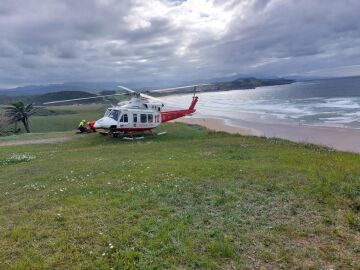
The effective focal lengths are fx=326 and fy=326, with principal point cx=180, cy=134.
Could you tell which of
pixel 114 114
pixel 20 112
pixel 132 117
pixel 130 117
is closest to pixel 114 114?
pixel 114 114

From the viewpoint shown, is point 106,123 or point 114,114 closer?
point 106,123

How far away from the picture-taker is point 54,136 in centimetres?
3203

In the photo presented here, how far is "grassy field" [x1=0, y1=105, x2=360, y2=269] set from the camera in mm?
6367

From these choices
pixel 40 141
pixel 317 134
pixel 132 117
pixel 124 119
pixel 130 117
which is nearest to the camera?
pixel 124 119

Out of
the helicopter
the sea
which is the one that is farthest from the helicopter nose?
the sea

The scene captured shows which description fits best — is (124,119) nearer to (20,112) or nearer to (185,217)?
(185,217)

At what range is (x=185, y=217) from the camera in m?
8.17

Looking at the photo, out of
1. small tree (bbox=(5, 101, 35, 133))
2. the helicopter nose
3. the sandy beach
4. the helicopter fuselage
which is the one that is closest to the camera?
the helicopter nose

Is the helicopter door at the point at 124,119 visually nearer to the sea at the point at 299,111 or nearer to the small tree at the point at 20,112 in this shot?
the sea at the point at 299,111

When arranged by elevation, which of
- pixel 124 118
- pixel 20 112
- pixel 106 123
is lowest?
pixel 20 112

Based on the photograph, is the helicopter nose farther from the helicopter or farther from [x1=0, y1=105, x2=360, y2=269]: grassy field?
[x1=0, y1=105, x2=360, y2=269]: grassy field

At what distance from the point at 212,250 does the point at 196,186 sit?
418 centimetres

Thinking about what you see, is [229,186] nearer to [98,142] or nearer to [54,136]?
[98,142]

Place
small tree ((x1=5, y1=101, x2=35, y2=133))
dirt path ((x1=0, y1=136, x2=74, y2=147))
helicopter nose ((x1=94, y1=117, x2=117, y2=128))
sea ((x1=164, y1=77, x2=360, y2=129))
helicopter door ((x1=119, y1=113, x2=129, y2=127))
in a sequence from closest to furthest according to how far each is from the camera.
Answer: helicopter nose ((x1=94, y1=117, x2=117, y2=128)), helicopter door ((x1=119, y1=113, x2=129, y2=127)), dirt path ((x1=0, y1=136, x2=74, y2=147)), sea ((x1=164, y1=77, x2=360, y2=129)), small tree ((x1=5, y1=101, x2=35, y2=133))
